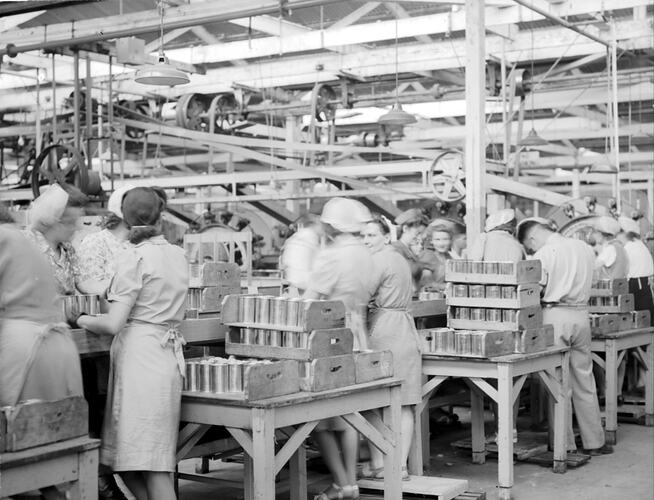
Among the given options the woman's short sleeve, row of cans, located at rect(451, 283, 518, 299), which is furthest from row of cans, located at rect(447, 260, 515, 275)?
the woman's short sleeve

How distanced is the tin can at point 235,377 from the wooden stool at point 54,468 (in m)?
0.95

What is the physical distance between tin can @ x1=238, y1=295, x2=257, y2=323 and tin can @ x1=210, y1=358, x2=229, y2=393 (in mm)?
496

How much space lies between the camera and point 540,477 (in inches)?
293

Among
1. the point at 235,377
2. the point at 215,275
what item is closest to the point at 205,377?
the point at 235,377

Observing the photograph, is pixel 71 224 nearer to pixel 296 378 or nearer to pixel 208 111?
pixel 296 378

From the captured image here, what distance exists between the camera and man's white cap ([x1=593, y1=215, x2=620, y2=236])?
35.5ft

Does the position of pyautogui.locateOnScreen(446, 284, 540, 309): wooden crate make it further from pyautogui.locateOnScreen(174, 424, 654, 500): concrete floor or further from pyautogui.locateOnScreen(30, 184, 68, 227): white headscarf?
pyautogui.locateOnScreen(30, 184, 68, 227): white headscarf

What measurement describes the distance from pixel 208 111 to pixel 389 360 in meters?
10.2

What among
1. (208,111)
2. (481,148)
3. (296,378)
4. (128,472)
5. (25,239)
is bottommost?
(128,472)

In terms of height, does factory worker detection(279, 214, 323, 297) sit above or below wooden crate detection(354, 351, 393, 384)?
above

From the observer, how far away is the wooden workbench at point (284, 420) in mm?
4695

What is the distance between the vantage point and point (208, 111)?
49.6ft

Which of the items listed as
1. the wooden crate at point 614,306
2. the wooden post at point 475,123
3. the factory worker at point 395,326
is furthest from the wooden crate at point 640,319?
the factory worker at point 395,326

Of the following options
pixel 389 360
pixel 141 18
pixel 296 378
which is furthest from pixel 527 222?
pixel 141 18
